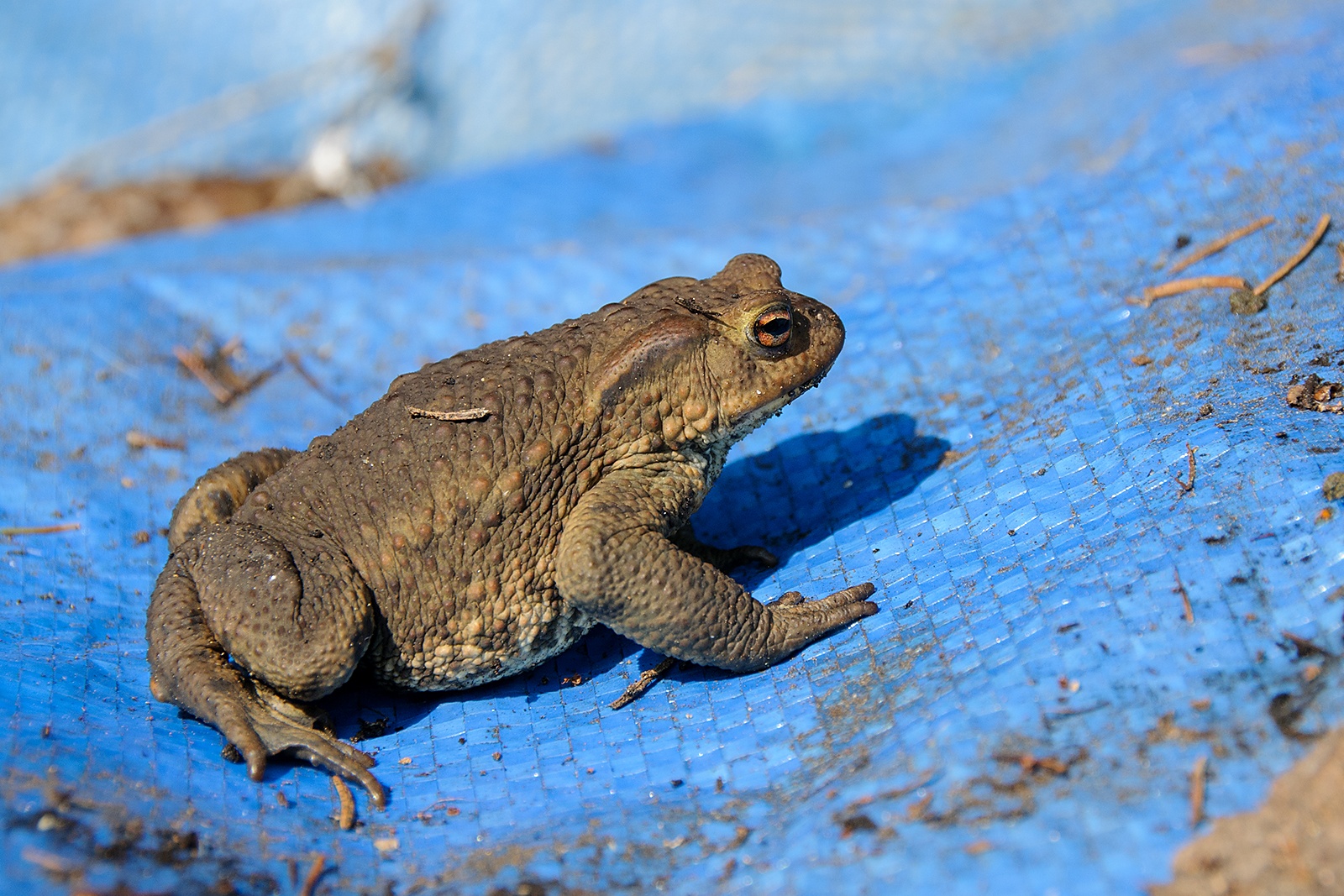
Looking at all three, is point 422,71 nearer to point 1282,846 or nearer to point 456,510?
point 456,510

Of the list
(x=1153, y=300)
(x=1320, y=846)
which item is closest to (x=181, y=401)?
(x=1153, y=300)

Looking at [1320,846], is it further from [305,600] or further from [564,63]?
[564,63]

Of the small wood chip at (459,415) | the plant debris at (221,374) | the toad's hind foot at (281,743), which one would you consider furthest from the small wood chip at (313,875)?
the plant debris at (221,374)

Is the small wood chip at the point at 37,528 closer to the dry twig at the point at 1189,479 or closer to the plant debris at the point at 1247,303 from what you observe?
the dry twig at the point at 1189,479

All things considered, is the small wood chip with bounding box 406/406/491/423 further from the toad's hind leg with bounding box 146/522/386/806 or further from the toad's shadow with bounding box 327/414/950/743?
the toad's shadow with bounding box 327/414/950/743

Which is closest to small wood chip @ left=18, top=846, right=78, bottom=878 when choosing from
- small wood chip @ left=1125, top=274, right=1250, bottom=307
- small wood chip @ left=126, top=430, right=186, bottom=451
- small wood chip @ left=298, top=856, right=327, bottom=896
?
small wood chip @ left=298, top=856, right=327, bottom=896

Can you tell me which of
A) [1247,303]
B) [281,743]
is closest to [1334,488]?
[1247,303]
